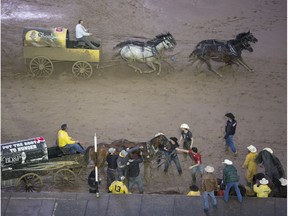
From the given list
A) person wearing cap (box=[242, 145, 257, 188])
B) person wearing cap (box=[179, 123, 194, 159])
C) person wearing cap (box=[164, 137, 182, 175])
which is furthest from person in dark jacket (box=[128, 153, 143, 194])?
person wearing cap (box=[242, 145, 257, 188])

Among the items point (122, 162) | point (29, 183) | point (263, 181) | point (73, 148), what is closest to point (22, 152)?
point (29, 183)

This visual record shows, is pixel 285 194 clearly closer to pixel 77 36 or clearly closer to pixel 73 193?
pixel 73 193

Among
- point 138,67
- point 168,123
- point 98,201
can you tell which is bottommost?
point 98,201

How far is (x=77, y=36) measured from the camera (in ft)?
72.2

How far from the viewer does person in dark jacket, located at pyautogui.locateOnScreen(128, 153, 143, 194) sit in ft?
56.1

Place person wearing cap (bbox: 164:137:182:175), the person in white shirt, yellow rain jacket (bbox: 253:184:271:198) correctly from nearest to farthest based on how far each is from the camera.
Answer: yellow rain jacket (bbox: 253:184:271:198), person wearing cap (bbox: 164:137:182:175), the person in white shirt

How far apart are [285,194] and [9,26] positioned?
41.5 ft

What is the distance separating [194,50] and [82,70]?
12.2 ft

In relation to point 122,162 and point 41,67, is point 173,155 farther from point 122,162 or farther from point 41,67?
point 41,67

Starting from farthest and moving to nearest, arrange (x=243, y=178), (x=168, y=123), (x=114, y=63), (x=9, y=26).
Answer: (x=9, y=26) → (x=114, y=63) → (x=168, y=123) → (x=243, y=178)

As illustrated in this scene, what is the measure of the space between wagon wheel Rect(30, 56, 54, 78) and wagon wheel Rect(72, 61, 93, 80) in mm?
771

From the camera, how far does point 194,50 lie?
883 inches

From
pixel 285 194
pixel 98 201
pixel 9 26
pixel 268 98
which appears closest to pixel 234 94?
pixel 268 98

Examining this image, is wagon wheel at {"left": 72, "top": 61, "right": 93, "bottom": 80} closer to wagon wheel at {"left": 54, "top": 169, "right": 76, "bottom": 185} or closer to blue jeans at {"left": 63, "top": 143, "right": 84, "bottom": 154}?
blue jeans at {"left": 63, "top": 143, "right": 84, "bottom": 154}
